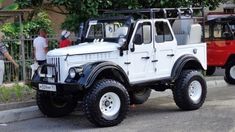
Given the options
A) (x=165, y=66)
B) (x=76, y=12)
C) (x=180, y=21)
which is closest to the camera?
(x=165, y=66)

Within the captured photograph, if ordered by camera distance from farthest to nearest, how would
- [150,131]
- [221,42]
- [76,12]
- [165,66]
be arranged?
[221,42] < [76,12] < [165,66] < [150,131]

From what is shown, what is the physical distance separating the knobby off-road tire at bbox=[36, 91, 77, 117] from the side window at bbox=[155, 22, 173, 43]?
6.75 feet

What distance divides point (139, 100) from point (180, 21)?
6.19ft

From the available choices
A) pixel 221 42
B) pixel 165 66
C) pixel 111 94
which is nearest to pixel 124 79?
pixel 111 94

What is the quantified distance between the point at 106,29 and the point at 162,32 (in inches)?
43.8

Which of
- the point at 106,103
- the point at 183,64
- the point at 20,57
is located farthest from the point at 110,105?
the point at 20,57

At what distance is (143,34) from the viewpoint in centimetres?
989

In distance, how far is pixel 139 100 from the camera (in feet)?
36.6

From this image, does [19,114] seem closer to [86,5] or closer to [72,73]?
[72,73]

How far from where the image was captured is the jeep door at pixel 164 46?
33.2ft

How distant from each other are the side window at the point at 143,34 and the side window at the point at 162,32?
24 centimetres

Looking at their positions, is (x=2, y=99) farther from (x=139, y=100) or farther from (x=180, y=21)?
(x=180, y=21)

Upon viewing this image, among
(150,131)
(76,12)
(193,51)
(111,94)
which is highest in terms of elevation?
(76,12)

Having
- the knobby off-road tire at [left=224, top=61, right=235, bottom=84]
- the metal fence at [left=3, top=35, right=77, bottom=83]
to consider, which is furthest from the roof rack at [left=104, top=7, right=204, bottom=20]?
the knobby off-road tire at [left=224, top=61, right=235, bottom=84]
